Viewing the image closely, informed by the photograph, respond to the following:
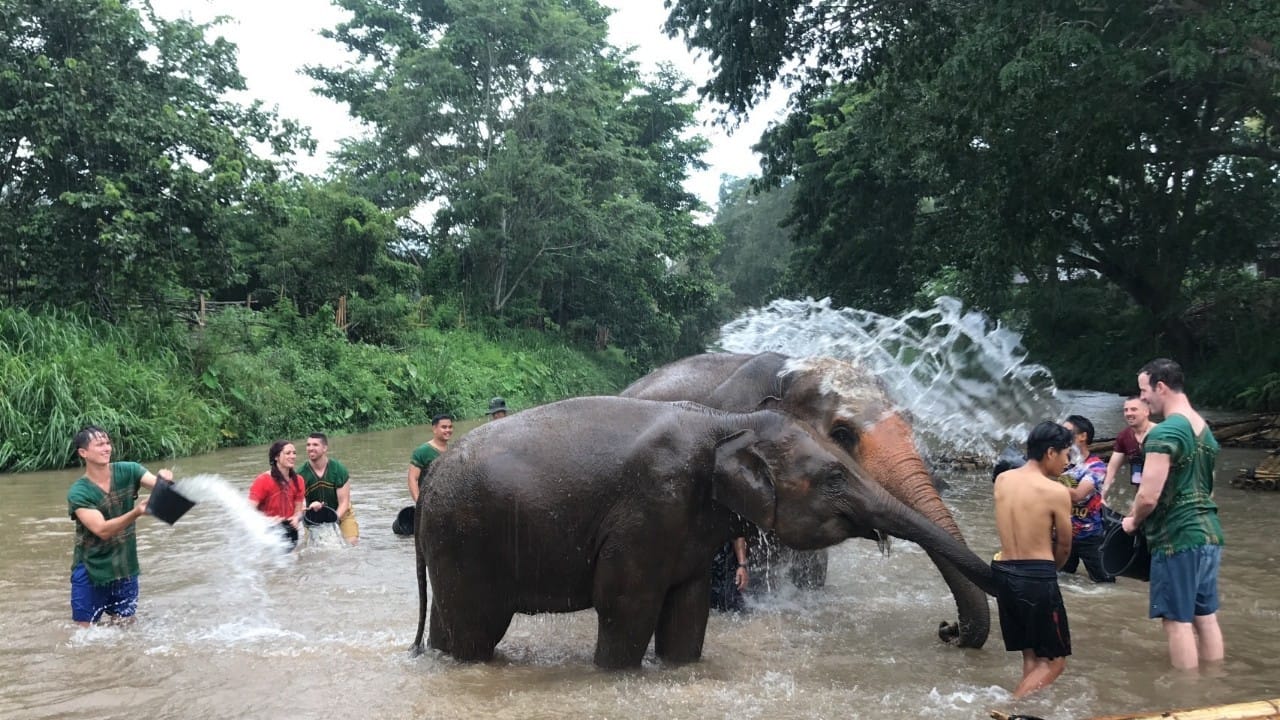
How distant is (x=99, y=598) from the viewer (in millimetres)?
6270

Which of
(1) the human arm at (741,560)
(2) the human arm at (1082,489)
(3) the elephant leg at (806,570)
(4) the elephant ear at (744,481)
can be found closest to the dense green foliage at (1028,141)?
(2) the human arm at (1082,489)

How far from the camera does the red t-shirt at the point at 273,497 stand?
315 inches

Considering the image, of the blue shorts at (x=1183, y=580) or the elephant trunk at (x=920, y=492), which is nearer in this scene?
the blue shorts at (x=1183, y=580)

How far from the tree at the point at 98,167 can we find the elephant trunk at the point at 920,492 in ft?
48.5

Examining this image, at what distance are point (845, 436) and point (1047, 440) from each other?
1.43m

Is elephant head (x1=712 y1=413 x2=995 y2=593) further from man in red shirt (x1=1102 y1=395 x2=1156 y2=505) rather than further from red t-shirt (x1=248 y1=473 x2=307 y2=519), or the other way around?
red t-shirt (x1=248 y1=473 x2=307 y2=519)

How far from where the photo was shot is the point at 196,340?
63.6 feet

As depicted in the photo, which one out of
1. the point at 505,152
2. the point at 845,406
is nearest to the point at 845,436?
the point at 845,406

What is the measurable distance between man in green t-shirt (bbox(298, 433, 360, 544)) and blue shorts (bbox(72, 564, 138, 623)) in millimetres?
2027

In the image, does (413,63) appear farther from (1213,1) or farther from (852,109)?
(1213,1)

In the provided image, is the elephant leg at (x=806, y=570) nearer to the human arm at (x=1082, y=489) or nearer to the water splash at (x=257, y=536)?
the human arm at (x=1082, y=489)

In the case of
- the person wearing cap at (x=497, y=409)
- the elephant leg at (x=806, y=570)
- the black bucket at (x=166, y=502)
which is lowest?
the elephant leg at (x=806, y=570)

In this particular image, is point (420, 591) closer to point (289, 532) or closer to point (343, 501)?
point (289, 532)

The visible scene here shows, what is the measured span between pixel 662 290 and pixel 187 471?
2723cm
